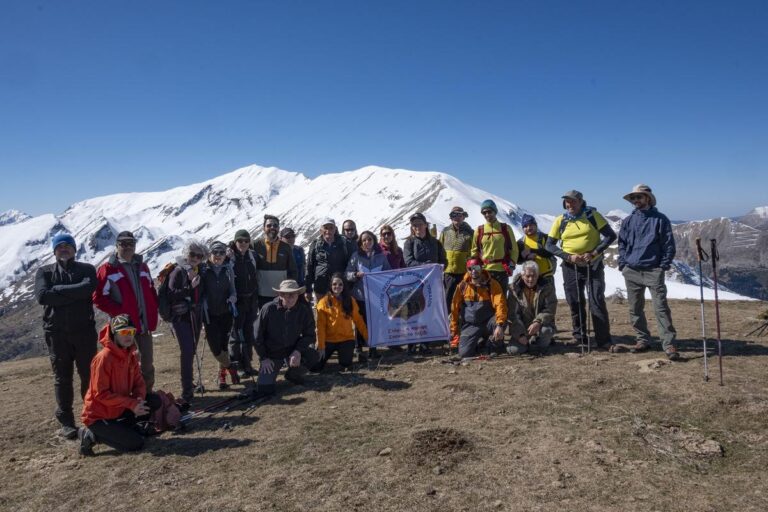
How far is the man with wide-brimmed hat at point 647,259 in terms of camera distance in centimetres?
938

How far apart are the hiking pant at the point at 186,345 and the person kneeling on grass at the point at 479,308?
6125 mm

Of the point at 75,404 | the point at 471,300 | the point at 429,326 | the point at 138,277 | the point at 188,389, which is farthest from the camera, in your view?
the point at 429,326

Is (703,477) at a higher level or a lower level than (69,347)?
lower

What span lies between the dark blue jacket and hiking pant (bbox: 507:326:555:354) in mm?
2430

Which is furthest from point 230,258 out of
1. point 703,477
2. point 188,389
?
point 703,477

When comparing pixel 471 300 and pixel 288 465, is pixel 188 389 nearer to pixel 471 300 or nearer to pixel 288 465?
pixel 288 465

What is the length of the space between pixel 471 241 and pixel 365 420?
19.5 ft

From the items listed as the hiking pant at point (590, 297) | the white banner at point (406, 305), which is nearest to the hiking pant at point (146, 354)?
the white banner at point (406, 305)

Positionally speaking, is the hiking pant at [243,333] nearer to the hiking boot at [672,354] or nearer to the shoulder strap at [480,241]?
the shoulder strap at [480,241]

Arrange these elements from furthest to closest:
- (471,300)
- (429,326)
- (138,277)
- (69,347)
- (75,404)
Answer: (429,326), (471,300), (75,404), (138,277), (69,347)

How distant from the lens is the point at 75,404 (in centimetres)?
1030

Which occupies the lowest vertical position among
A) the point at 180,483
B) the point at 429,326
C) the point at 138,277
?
the point at 180,483

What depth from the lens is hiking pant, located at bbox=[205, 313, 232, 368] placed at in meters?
10.0

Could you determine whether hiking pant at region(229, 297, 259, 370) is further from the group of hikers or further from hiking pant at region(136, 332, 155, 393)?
hiking pant at region(136, 332, 155, 393)
